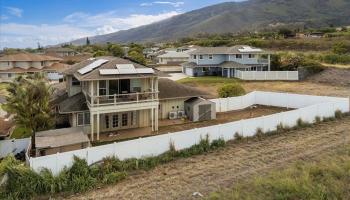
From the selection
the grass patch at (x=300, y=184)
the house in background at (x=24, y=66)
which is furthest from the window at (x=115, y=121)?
the house in background at (x=24, y=66)

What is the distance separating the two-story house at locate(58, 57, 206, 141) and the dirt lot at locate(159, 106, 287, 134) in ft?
4.24

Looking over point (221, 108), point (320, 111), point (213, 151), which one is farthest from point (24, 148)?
point (320, 111)

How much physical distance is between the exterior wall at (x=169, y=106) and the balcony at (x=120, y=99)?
3531 millimetres

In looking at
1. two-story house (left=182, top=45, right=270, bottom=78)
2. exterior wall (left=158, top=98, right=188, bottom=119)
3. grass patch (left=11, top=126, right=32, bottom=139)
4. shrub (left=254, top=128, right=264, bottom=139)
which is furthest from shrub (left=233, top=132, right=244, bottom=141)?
two-story house (left=182, top=45, right=270, bottom=78)

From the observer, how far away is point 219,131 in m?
21.0

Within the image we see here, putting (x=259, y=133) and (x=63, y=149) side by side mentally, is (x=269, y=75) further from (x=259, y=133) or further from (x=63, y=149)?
(x=63, y=149)

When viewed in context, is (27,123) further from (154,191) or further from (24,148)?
(154,191)

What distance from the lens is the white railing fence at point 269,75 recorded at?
5088cm

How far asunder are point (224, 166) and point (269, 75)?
3651 centimetres

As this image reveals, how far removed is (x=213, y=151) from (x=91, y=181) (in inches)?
298

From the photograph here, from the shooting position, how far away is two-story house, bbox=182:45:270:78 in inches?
2157

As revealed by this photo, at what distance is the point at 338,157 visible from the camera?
18.0 m

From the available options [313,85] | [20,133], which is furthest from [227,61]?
[20,133]

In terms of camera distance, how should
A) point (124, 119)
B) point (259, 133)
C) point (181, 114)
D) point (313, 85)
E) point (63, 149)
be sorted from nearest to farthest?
point (63, 149) < point (259, 133) < point (124, 119) < point (181, 114) < point (313, 85)
